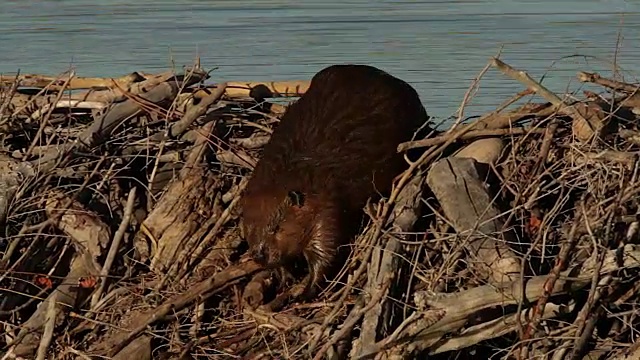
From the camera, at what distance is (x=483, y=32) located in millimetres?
12109

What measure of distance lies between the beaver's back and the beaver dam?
144 millimetres

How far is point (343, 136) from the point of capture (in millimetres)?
5117

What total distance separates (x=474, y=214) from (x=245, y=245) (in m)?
0.94

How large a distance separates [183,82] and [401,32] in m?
7.18

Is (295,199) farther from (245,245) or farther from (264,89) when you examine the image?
(264,89)

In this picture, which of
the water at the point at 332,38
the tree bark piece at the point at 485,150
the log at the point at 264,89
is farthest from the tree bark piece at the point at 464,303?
the water at the point at 332,38

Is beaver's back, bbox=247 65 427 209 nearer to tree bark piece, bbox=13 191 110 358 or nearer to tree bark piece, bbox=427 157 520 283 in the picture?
tree bark piece, bbox=427 157 520 283

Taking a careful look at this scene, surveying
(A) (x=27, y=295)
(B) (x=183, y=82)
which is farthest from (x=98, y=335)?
(B) (x=183, y=82)

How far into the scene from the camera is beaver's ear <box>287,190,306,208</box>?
488 cm

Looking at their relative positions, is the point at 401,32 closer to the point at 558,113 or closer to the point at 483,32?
the point at 483,32

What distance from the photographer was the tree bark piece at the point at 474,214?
446 cm

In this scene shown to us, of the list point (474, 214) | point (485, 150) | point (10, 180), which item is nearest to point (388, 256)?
point (474, 214)

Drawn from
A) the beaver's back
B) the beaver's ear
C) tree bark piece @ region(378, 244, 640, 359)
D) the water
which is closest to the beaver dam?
tree bark piece @ region(378, 244, 640, 359)

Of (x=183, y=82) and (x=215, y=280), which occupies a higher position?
(x=183, y=82)
